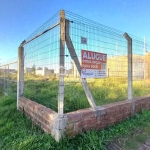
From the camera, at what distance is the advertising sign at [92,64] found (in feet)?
8.14

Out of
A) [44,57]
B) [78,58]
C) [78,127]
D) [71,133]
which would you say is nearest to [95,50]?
[78,58]

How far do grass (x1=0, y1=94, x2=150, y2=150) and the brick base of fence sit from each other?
114 millimetres

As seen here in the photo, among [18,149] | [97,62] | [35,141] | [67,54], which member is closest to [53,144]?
[35,141]

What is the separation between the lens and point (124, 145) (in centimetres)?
231

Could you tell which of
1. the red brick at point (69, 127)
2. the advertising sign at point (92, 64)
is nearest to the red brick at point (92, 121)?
the red brick at point (69, 127)

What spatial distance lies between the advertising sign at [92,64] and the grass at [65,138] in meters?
1.11

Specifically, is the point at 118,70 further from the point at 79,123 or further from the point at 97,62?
the point at 79,123

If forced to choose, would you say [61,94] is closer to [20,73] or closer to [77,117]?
[77,117]

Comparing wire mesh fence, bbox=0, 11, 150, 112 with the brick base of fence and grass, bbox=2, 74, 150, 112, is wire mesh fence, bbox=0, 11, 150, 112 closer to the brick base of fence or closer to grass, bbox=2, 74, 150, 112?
grass, bbox=2, 74, 150, 112

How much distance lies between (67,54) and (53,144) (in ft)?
4.94

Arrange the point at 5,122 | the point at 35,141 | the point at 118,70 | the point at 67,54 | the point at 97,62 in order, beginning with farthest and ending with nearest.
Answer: the point at 118,70 → the point at 5,122 → the point at 97,62 → the point at 67,54 → the point at 35,141

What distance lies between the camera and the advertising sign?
2.48 meters

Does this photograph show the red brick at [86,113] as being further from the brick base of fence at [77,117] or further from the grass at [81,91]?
the grass at [81,91]

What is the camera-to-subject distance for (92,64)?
262 cm
